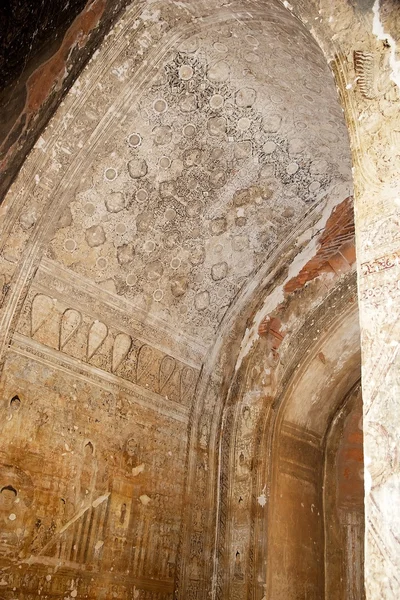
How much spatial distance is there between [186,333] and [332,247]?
69.8 inches

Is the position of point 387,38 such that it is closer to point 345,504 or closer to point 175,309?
point 175,309

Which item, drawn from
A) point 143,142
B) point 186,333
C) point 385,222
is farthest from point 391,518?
point 186,333

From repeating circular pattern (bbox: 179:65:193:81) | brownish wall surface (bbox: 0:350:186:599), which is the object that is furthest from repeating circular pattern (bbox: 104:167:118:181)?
brownish wall surface (bbox: 0:350:186:599)

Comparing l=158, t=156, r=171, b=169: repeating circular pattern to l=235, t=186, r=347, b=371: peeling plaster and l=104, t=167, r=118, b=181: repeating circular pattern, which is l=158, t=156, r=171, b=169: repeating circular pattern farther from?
l=235, t=186, r=347, b=371: peeling plaster

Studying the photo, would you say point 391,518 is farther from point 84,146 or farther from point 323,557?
point 323,557

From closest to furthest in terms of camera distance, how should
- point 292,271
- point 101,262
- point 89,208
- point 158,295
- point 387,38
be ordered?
point 387,38
point 89,208
point 101,262
point 158,295
point 292,271

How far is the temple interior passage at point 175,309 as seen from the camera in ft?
17.0

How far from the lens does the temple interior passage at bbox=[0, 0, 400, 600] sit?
17.0ft

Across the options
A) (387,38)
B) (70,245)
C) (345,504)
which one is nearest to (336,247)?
(70,245)

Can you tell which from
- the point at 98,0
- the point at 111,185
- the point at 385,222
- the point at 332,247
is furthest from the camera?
the point at 332,247

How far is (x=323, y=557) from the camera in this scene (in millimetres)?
6488

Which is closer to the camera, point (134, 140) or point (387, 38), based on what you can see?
point (387, 38)

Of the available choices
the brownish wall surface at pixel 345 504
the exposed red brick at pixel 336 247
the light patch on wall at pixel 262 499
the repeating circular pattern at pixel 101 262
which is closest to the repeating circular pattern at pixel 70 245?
the repeating circular pattern at pixel 101 262

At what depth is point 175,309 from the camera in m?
6.61
